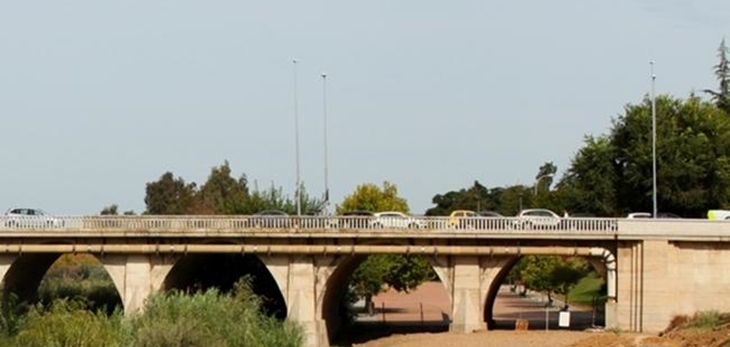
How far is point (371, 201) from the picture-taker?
100938mm

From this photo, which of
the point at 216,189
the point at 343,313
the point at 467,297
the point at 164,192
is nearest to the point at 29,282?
the point at 343,313

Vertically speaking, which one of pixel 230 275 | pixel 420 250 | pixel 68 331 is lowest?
pixel 68 331

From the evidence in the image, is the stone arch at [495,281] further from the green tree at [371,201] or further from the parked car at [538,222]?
the green tree at [371,201]

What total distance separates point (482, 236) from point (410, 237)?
10.8 feet

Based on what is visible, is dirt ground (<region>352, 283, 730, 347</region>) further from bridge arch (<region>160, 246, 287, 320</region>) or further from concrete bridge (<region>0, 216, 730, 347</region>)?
bridge arch (<region>160, 246, 287, 320</region>)

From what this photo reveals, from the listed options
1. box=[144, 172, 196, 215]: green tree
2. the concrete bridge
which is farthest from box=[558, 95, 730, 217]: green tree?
box=[144, 172, 196, 215]: green tree

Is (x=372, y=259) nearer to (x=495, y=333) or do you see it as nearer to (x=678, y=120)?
(x=678, y=120)

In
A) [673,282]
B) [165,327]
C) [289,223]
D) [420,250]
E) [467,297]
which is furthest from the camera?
[289,223]

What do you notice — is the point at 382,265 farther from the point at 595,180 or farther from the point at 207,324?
the point at 207,324

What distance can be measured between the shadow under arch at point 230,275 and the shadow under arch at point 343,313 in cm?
270

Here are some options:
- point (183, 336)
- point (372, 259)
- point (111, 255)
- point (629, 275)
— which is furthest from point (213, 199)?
point (183, 336)

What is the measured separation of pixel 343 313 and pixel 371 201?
2430 cm

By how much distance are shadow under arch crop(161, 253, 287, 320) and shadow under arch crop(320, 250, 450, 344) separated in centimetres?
270

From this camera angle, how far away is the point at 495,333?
63.9 m
